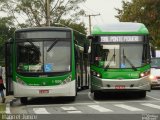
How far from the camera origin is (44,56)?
77.4 ft

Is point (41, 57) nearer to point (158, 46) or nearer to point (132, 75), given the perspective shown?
point (132, 75)

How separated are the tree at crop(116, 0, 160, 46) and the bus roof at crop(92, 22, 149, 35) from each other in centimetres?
3816

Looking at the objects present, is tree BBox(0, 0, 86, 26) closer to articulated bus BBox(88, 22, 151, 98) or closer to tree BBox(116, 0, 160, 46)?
tree BBox(116, 0, 160, 46)

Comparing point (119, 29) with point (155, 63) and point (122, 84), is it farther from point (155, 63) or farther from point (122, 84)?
point (155, 63)

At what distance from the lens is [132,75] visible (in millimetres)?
24891

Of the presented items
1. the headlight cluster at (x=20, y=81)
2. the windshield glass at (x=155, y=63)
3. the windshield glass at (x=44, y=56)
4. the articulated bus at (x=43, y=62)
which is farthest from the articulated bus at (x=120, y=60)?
the windshield glass at (x=155, y=63)

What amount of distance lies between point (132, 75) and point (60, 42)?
3379 millimetres

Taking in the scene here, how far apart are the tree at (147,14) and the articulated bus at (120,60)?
38.8 m

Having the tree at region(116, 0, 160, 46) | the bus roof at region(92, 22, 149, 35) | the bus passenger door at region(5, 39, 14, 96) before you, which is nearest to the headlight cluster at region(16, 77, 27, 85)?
the bus passenger door at region(5, 39, 14, 96)

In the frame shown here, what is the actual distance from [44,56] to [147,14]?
4293 cm

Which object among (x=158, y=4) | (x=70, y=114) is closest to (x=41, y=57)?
(x=70, y=114)

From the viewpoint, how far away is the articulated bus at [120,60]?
981 inches

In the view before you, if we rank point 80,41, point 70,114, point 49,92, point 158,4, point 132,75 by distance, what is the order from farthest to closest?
point 158,4 → point 80,41 → point 132,75 → point 49,92 → point 70,114

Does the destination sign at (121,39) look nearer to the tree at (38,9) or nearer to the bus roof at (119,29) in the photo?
the bus roof at (119,29)
